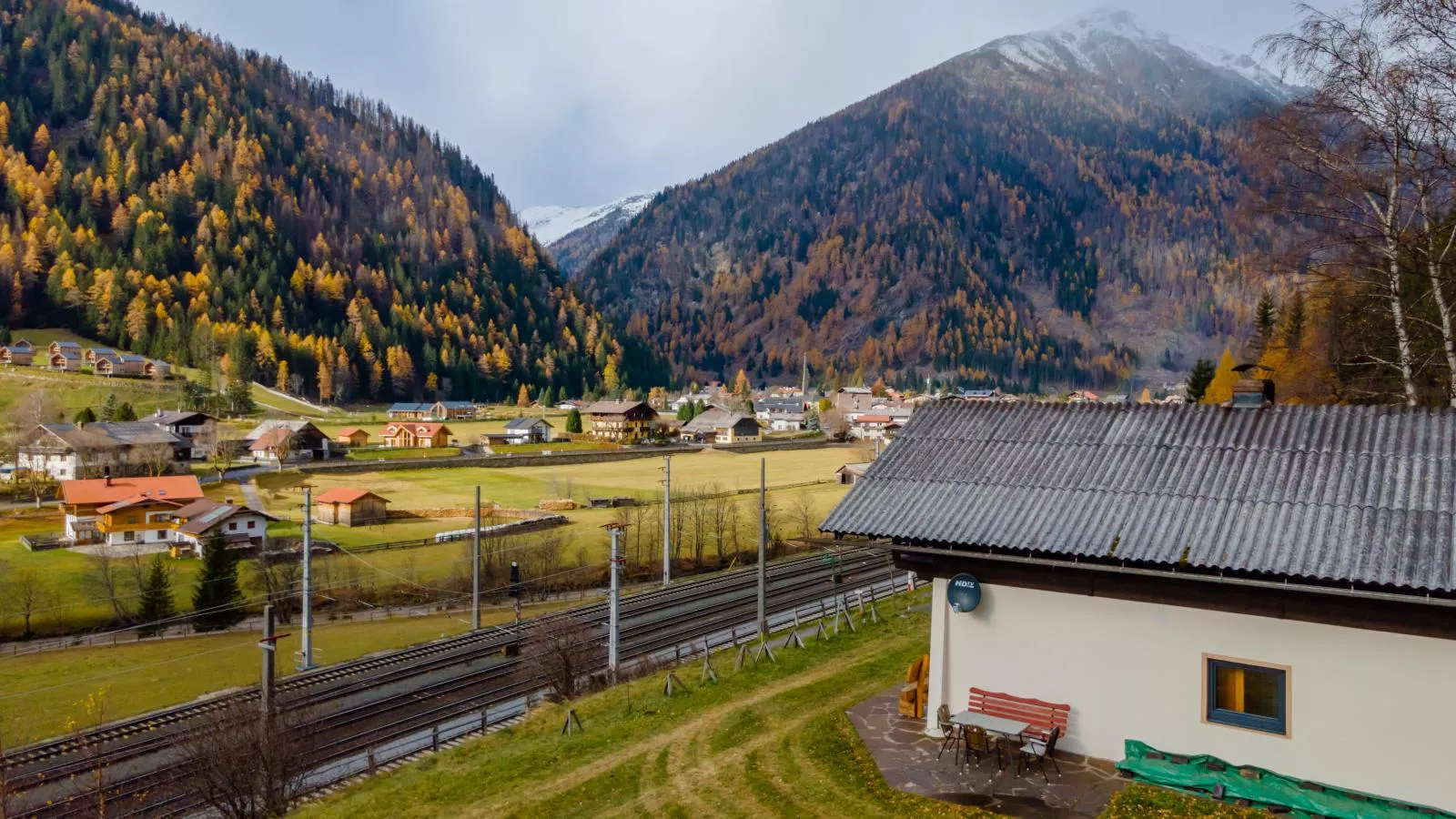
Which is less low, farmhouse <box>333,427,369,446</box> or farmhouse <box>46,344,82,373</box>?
farmhouse <box>46,344,82,373</box>

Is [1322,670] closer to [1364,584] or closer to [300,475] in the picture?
[1364,584]

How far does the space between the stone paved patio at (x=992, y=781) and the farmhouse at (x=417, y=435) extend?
95.9 metres

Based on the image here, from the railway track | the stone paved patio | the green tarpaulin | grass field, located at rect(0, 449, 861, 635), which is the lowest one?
the railway track

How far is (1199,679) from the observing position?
39.1 feet

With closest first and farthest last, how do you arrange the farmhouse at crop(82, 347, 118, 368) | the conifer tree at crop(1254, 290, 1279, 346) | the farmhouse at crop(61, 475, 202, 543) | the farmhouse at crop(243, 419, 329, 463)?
1. the farmhouse at crop(61, 475, 202, 543)
2. the conifer tree at crop(1254, 290, 1279, 346)
3. the farmhouse at crop(243, 419, 329, 463)
4. the farmhouse at crop(82, 347, 118, 368)

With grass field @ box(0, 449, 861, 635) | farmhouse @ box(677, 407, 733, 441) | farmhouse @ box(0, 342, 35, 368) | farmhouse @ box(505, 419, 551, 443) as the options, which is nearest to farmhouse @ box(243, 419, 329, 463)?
grass field @ box(0, 449, 861, 635)

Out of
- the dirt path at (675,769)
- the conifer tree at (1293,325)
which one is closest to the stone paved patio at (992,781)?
the dirt path at (675,769)

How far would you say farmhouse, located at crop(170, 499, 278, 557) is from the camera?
4884cm

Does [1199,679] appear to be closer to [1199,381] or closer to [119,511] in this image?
[119,511]

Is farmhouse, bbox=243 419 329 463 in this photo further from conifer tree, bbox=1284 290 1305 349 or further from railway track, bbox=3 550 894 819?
conifer tree, bbox=1284 290 1305 349

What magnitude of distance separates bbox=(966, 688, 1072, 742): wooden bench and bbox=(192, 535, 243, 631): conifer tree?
38.9 m

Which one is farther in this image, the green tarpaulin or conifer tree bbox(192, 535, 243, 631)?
conifer tree bbox(192, 535, 243, 631)

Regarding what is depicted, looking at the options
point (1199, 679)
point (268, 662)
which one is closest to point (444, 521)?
point (268, 662)

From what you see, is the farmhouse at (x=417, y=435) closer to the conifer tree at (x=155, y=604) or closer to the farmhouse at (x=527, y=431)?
the farmhouse at (x=527, y=431)
